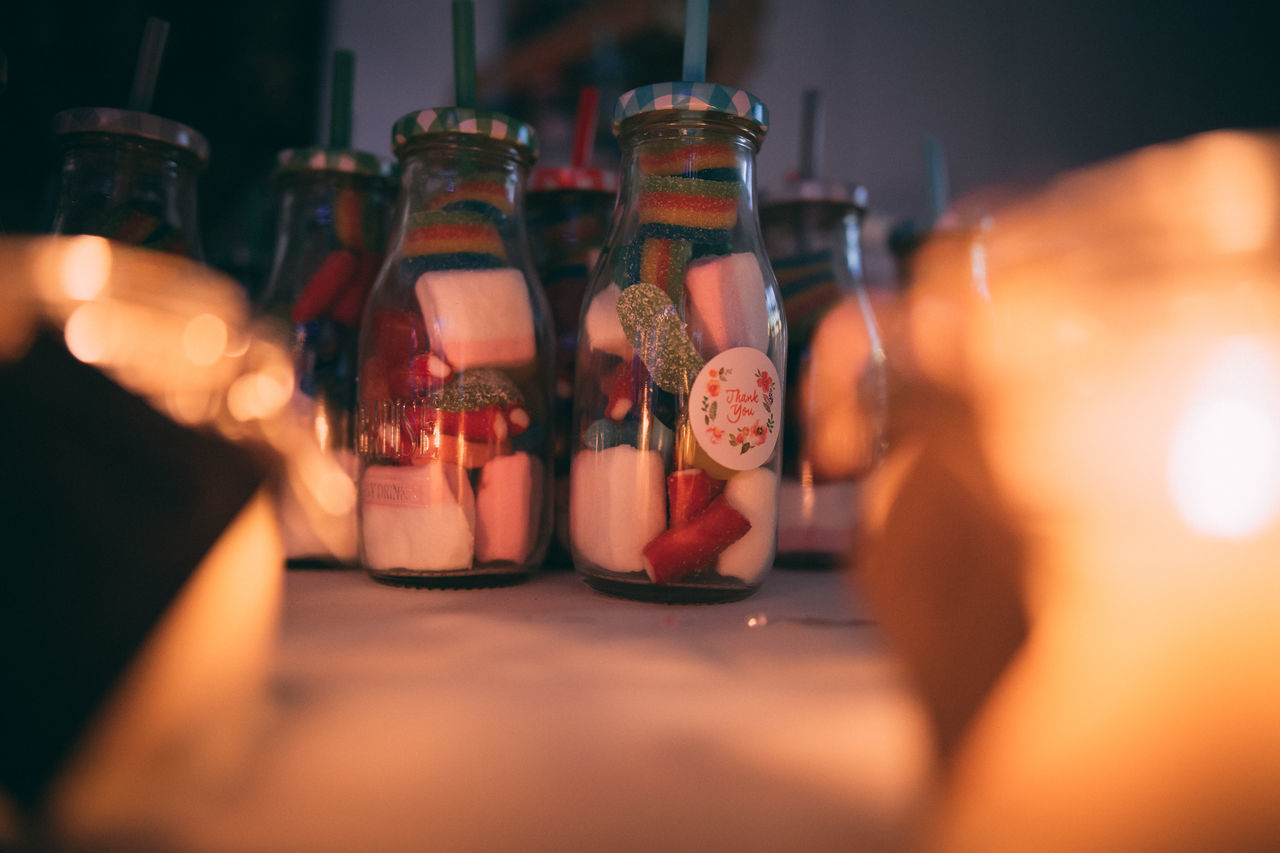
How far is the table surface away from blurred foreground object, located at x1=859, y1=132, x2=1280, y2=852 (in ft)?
0.11

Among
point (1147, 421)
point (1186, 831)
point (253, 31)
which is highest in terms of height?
point (253, 31)

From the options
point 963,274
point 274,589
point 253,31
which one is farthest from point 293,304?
point 963,274

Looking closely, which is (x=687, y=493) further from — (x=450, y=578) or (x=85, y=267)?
(x=85, y=267)

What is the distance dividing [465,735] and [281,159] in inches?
20.0

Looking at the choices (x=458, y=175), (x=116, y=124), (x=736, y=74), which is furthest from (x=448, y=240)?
(x=736, y=74)

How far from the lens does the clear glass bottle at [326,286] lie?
1.88 ft

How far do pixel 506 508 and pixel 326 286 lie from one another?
23 cm

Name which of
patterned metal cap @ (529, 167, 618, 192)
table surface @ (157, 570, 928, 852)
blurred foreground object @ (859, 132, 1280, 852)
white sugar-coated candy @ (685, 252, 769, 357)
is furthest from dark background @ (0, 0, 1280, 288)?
table surface @ (157, 570, 928, 852)

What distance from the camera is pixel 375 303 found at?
53 cm

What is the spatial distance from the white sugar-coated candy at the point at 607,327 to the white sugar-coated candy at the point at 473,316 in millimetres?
47

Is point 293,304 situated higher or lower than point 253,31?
lower

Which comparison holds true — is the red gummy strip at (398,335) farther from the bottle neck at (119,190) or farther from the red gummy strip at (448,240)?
the bottle neck at (119,190)

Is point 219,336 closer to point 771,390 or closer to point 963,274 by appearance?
point 771,390

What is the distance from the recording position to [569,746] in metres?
0.27
